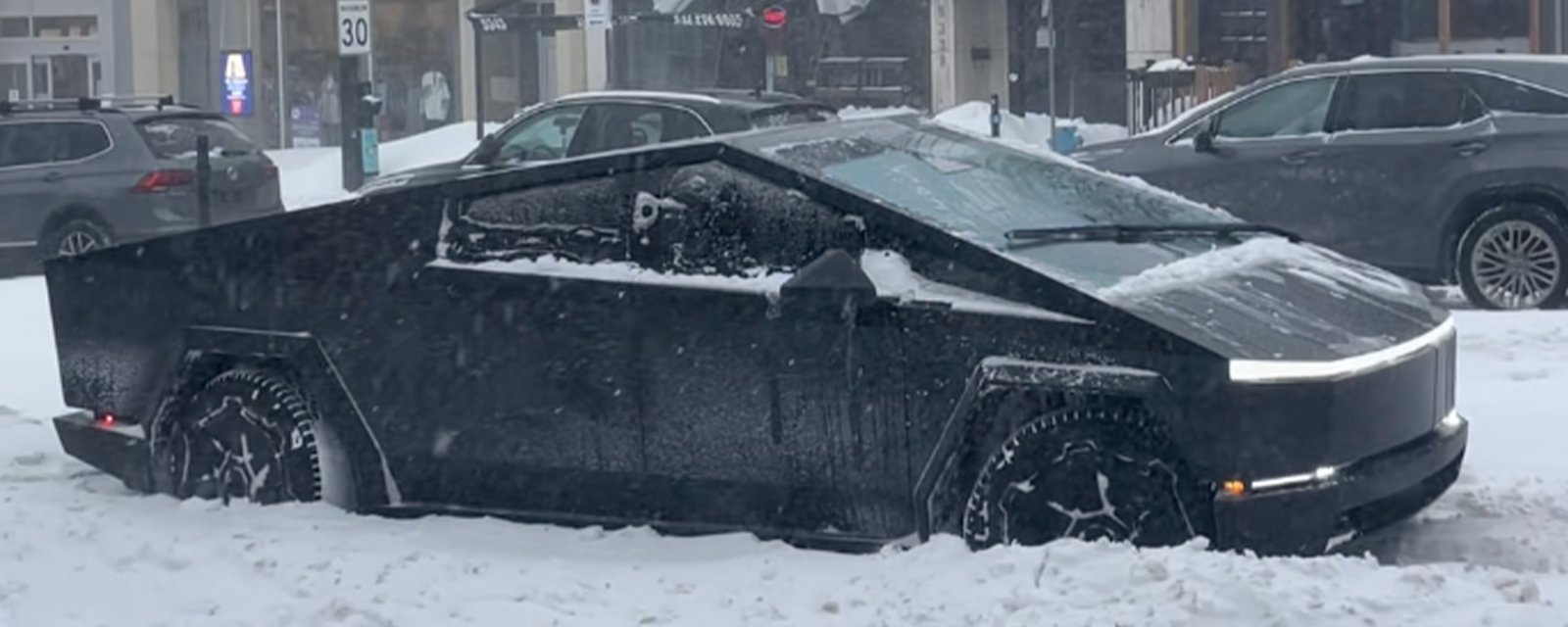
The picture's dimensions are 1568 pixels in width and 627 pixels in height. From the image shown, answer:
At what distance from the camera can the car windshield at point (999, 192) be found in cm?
689

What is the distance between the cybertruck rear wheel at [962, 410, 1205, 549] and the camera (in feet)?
20.9

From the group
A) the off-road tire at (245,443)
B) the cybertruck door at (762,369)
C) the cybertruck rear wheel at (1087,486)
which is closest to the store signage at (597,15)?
the off-road tire at (245,443)

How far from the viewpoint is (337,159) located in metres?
31.4

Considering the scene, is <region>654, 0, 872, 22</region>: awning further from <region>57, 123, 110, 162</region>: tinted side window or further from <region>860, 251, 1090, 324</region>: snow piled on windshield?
<region>860, 251, 1090, 324</region>: snow piled on windshield

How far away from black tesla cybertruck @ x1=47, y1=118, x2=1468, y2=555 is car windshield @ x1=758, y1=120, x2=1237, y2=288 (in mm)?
19

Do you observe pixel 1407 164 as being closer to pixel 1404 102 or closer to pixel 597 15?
pixel 1404 102

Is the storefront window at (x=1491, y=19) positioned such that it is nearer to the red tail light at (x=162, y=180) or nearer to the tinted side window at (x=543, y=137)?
the tinted side window at (x=543, y=137)

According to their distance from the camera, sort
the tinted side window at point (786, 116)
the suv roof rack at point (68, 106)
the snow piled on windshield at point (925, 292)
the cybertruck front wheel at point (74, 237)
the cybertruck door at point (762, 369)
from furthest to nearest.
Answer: the suv roof rack at point (68, 106), the cybertruck front wheel at point (74, 237), the tinted side window at point (786, 116), the cybertruck door at point (762, 369), the snow piled on windshield at point (925, 292)

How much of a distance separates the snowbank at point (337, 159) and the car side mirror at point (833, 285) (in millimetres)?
20048

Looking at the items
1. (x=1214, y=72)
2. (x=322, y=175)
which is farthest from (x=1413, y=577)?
(x=322, y=175)

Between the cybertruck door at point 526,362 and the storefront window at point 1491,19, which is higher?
the storefront window at point 1491,19

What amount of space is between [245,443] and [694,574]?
1872 millimetres

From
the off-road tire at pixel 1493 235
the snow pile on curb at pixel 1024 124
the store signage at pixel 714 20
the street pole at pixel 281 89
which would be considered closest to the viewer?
the off-road tire at pixel 1493 235

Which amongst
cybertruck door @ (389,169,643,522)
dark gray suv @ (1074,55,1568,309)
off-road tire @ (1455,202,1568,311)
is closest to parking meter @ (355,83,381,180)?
dark gray suv @ (1074,55,1568,309)
